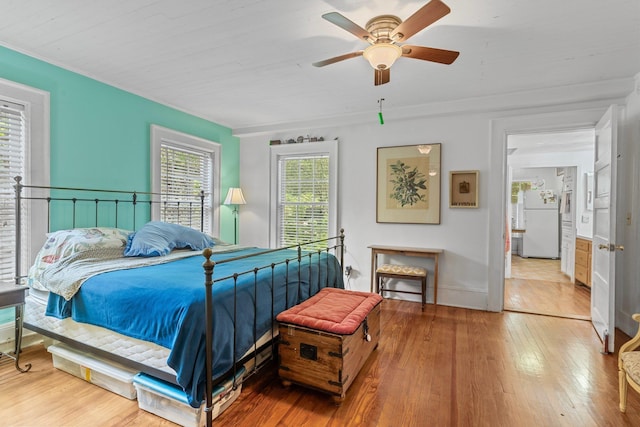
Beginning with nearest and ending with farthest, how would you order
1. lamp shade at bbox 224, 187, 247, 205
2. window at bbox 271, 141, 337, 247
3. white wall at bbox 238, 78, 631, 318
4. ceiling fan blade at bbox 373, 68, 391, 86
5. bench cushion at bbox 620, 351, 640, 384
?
bench cushion at bbox 620, 351, 640, 384 < ceiling fan blade at bbox 373, 68, 391, 86 < white wall at bbox 238, 78, 631, 318 < window at bbox 271, 141, 337, 247 < lamp shade at bbox 224, 187, 247, 205

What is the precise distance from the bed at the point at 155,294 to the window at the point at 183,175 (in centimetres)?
77

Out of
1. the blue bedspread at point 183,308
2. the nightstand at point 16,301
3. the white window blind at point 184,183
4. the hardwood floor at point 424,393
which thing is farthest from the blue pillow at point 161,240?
the hardwood floor at point 424,393

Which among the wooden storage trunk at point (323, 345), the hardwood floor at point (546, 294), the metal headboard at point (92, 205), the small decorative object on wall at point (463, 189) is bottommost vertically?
the hardwood floor at point (546, 294)

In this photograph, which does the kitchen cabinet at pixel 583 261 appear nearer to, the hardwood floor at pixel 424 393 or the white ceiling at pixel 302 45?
the hardwood floor at pixel 424 393

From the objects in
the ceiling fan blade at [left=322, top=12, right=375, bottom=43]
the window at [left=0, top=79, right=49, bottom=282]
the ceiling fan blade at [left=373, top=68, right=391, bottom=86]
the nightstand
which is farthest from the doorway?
the window at [left=0, top=79, right=49, bottom=282]

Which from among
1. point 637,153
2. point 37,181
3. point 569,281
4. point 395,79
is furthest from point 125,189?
point 569,281

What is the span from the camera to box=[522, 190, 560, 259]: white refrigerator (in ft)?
25.7

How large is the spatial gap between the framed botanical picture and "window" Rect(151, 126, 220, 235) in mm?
2367

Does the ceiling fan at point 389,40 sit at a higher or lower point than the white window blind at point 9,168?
higher

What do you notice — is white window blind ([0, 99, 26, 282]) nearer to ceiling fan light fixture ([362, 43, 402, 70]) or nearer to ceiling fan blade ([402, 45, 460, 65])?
ceiling fan light fixture ([362, 43, 402, 70])

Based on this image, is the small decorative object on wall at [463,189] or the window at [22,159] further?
the small decorative object on wall at [463,189]

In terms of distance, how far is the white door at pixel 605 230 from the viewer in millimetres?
2572

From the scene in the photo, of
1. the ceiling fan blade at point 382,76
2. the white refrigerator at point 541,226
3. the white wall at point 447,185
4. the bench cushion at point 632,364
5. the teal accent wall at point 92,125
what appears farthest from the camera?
the white refrigerator at point 541,226

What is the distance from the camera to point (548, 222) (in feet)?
25.9
